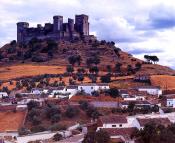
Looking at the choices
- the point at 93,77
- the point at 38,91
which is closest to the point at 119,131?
the point at 38,91

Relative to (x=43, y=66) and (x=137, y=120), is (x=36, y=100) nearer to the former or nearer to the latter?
(x=137, y=120)

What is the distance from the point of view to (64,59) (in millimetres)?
103750

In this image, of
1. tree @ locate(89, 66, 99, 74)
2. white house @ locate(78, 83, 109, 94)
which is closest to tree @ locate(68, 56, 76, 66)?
tree @ locate(89, 66, 99, 74)

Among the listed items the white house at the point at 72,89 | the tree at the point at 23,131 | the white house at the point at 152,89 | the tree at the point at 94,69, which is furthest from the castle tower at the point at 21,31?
the tree at the point at 23,131

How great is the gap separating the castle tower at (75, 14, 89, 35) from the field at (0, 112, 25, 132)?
49689 millimetres

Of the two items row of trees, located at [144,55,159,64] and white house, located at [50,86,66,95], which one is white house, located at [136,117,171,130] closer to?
white house, located at [50,86,66,95]

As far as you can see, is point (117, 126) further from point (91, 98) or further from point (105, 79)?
point (105, 79)

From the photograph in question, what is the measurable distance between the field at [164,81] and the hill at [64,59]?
204 inches

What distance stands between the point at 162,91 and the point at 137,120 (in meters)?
25.0

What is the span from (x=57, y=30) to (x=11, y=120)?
5227cm

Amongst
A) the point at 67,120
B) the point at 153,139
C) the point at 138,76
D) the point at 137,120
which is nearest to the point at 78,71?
the point at 138,76

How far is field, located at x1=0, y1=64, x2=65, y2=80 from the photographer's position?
93562 mm

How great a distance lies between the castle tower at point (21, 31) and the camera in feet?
377

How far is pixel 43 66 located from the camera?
99.8m
